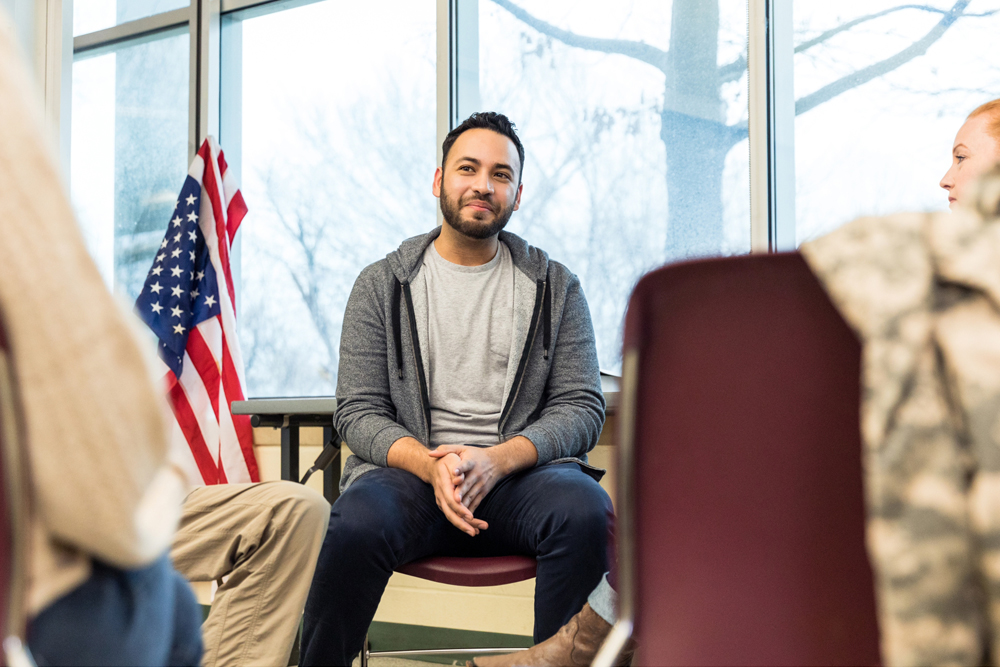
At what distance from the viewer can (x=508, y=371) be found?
1869mm

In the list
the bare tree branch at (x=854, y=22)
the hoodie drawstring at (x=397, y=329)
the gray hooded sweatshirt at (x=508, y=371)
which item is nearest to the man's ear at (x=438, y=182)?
the gray hooded sweatshirt at (x=508, y=371)

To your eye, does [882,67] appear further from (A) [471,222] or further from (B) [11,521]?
(B) [11,521]

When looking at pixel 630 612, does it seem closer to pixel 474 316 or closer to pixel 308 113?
pixel 474 316

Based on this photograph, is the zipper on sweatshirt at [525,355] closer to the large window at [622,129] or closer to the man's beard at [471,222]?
the man's beard at [471,222]

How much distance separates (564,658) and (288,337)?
7.65 feet

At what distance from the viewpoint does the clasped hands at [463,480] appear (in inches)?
61.5

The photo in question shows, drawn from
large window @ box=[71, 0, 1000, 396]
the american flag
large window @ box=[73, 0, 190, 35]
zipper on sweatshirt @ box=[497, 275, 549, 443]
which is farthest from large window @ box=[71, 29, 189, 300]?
zipper on sweatshirt @ box=[497, 275, 549, 443]

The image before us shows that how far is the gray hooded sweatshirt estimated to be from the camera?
1779 mm

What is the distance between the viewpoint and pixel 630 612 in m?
0.76

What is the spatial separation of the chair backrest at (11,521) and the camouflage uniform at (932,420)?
0.63 m

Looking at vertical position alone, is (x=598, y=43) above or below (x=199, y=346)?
above

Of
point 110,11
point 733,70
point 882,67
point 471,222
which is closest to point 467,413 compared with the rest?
point 471,222

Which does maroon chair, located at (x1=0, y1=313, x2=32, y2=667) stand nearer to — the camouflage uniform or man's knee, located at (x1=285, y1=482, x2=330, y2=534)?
the camouflage uniform

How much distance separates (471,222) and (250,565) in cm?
90
